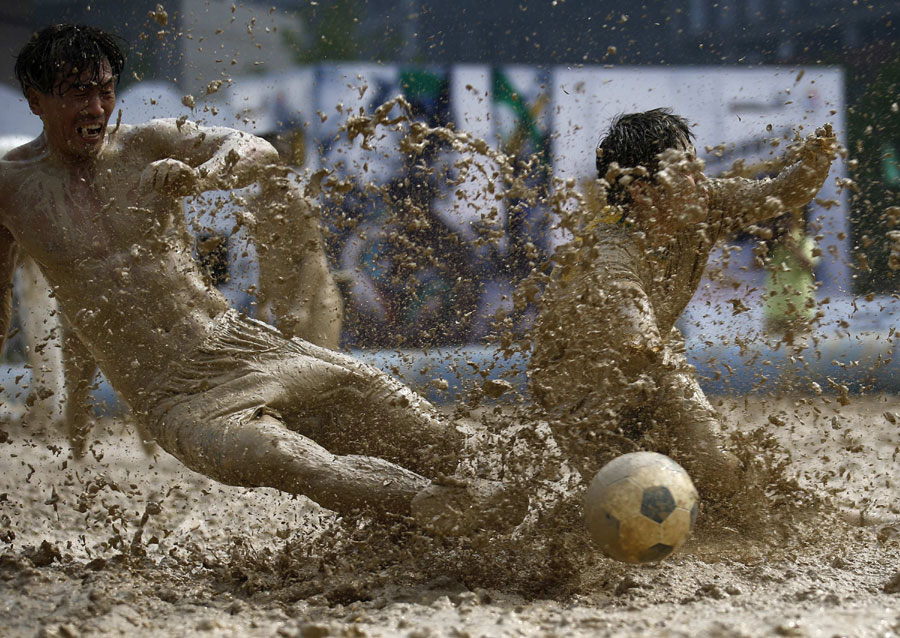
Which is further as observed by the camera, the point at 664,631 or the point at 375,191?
the point at 375,191

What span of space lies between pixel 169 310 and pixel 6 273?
2.14 ft

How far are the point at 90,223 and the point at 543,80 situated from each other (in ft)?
19.5

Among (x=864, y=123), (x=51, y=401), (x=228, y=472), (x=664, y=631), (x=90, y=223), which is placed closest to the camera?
(x=664, y=631)

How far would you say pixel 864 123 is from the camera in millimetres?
7520

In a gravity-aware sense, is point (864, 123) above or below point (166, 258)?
above

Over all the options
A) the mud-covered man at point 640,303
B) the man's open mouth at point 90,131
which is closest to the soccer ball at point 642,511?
the mud-covered man at point 640,303

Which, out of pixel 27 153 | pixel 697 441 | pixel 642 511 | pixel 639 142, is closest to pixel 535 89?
pixel 639 142

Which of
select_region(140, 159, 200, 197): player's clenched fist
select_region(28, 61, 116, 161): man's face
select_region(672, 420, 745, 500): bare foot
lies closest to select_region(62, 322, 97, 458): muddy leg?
select_region(28, 61, 116, 161): man's face

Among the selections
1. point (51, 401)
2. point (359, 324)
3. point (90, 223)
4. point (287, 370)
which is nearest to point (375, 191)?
point (287, 370)

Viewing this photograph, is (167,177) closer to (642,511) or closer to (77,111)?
(77,111)

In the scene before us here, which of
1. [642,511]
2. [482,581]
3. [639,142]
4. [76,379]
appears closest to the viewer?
[642,511]

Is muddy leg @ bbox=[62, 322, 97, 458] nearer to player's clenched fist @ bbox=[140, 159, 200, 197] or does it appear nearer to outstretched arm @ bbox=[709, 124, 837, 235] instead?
player's clenched fist @ bbox=[140, 159, 200, 197]

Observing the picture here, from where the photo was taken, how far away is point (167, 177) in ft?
8.56

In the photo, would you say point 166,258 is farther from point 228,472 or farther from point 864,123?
point 864,123
